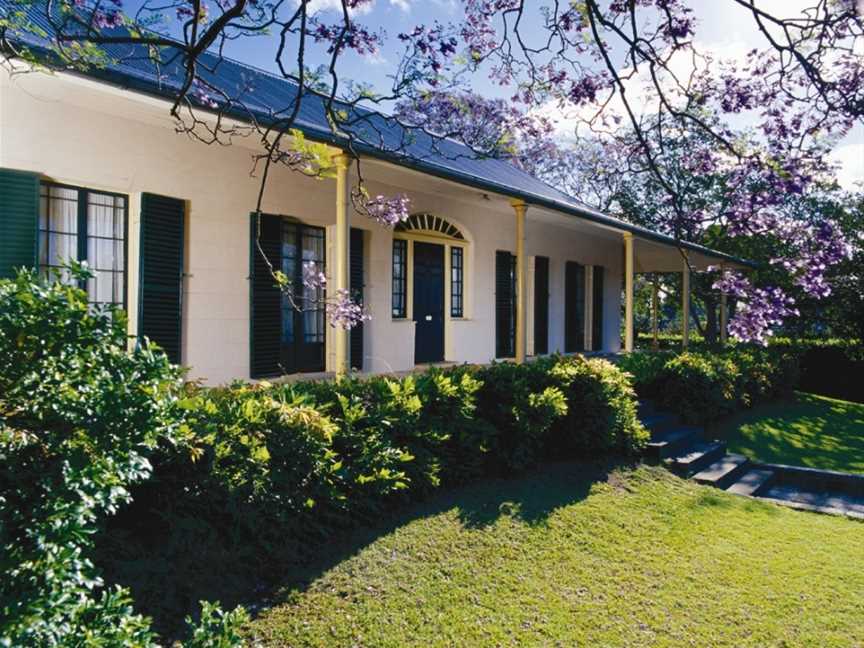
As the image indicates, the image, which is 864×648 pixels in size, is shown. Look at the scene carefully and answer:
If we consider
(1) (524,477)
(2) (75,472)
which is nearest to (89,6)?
(2) (75,472)

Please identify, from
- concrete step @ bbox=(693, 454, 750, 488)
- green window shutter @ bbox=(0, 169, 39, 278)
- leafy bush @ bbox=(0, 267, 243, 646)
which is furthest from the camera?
concrete step @ bbox=(693, 454, 750, 488)

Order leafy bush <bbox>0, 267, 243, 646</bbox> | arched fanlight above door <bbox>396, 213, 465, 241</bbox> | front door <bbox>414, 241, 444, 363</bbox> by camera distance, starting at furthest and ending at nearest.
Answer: front door <bbox>414, 241, 444, 363</bbox>, arched fanlight above door <bbox>396, 213, 465, 241</bbox>, leafy bush <bbox>0, 267, 243, 646</bbox>

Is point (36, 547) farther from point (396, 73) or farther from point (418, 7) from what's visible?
point (418, 7)

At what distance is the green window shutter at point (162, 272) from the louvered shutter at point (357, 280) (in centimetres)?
250

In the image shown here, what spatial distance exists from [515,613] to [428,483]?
1.51 m

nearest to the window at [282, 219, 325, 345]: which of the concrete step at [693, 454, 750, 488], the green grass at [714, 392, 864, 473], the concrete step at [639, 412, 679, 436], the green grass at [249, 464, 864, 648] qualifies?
the green grass at [249, 464, 864, 648]

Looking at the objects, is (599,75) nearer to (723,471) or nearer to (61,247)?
(61,247)

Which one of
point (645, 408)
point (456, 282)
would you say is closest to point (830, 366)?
point (645, 408)

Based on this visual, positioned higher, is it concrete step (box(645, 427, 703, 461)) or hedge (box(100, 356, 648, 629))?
hedge (box(100, 356, 648, 629))

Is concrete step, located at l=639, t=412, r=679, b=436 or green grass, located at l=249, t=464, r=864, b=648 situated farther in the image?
concrete step, located at l=639, t=412, r=679, b=436

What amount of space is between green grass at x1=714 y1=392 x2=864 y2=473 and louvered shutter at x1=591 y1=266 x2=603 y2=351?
162 inches

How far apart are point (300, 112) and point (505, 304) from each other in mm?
5908

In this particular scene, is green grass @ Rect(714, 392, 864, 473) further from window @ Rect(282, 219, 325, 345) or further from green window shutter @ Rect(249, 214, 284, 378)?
green window shutter @ Rect(249, 214, 284, 378)

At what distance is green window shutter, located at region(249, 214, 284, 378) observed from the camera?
772 centimetres
